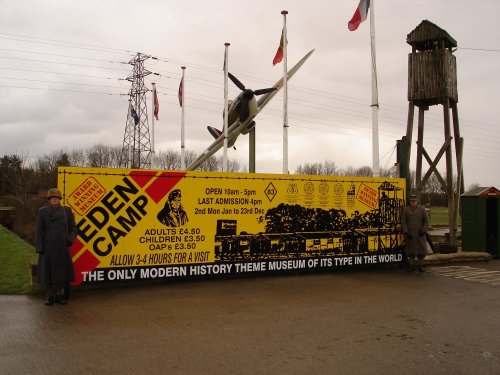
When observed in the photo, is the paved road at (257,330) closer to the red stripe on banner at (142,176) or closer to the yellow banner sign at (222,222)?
the yellow banner sign at (222,222)

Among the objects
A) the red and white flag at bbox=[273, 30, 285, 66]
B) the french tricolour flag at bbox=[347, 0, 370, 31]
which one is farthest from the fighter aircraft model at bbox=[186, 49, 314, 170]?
the french tricolour flag at bbox=[347, 0, 370, 31]

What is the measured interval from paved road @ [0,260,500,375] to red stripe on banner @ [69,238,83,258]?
752mm

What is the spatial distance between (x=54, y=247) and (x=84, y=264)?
1.03 m

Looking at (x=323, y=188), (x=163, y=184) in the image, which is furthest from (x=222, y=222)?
(x=323, y=188)

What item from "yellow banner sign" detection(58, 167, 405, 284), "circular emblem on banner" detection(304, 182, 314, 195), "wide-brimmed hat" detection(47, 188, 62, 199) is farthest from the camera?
"circular emblem on banner" detection(304, 182, 314, 195)

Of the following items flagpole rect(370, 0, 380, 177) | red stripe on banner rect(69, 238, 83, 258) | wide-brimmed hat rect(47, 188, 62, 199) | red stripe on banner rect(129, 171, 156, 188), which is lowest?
red stripe on banner rect(69, 238, 83, 258)

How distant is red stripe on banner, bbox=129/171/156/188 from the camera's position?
9.22m

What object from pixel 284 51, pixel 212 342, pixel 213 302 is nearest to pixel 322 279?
pixel 213 302

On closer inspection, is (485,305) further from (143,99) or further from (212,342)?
(143,99)

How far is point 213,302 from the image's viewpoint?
7.87 meters

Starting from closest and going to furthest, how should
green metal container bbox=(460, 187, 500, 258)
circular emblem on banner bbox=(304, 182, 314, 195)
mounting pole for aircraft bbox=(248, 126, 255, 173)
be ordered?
circular emblem on banner bbox=(304, 182, 314, 195) < green metal container bbox=(460, 187, 500, 258) < mounting pole for aircraft bbox=(248, 126, 255, 173)

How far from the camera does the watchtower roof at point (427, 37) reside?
18500 millimetres

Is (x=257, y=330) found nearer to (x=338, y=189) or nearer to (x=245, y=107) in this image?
(x=338, y=189)

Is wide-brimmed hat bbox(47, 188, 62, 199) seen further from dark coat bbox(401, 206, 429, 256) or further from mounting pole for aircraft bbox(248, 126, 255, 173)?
mounting pole for aircraft bbox(248, 126, 255, 173)
